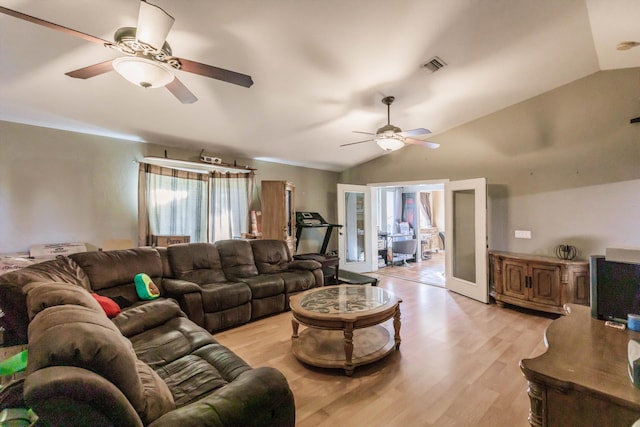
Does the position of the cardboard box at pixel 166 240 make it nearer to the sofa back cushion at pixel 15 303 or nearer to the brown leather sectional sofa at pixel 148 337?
the brown leather sectional sofa at pixel 148 337

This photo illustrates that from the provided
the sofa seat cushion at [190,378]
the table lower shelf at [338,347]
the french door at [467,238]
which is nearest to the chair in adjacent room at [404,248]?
the french door at [467,238]

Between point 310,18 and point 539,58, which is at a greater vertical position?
point 539,58

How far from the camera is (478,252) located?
4.54 meters

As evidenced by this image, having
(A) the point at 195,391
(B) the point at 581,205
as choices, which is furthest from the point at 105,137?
(B) the point at 581,205

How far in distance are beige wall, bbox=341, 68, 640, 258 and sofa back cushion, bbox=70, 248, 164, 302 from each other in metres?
4.63

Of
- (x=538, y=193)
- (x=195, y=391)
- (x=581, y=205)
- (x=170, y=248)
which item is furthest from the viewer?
(x=538, y=193)

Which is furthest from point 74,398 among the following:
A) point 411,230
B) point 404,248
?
point 411,230

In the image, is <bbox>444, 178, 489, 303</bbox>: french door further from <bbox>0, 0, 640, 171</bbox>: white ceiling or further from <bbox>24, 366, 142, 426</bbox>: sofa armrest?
<bbox>24, 366, 142, 426</bbox>: sofa armrest

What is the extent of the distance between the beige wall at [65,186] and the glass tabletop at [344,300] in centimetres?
303

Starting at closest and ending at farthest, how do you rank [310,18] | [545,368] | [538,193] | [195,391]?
[545,368] < [195,391] < [310,18] < [538,193]

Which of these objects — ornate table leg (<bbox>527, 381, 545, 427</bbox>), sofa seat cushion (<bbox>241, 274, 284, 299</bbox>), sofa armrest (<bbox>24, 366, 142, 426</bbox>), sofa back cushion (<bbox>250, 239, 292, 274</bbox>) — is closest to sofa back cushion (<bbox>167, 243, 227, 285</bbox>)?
sofa seat cushion (<bbox>241, 274, 284, 299</bbox>)

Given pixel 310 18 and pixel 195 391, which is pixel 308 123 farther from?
pixel 195 391

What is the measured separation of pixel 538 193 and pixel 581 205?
52 centimetres

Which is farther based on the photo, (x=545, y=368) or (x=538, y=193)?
(x=538, y=193)
